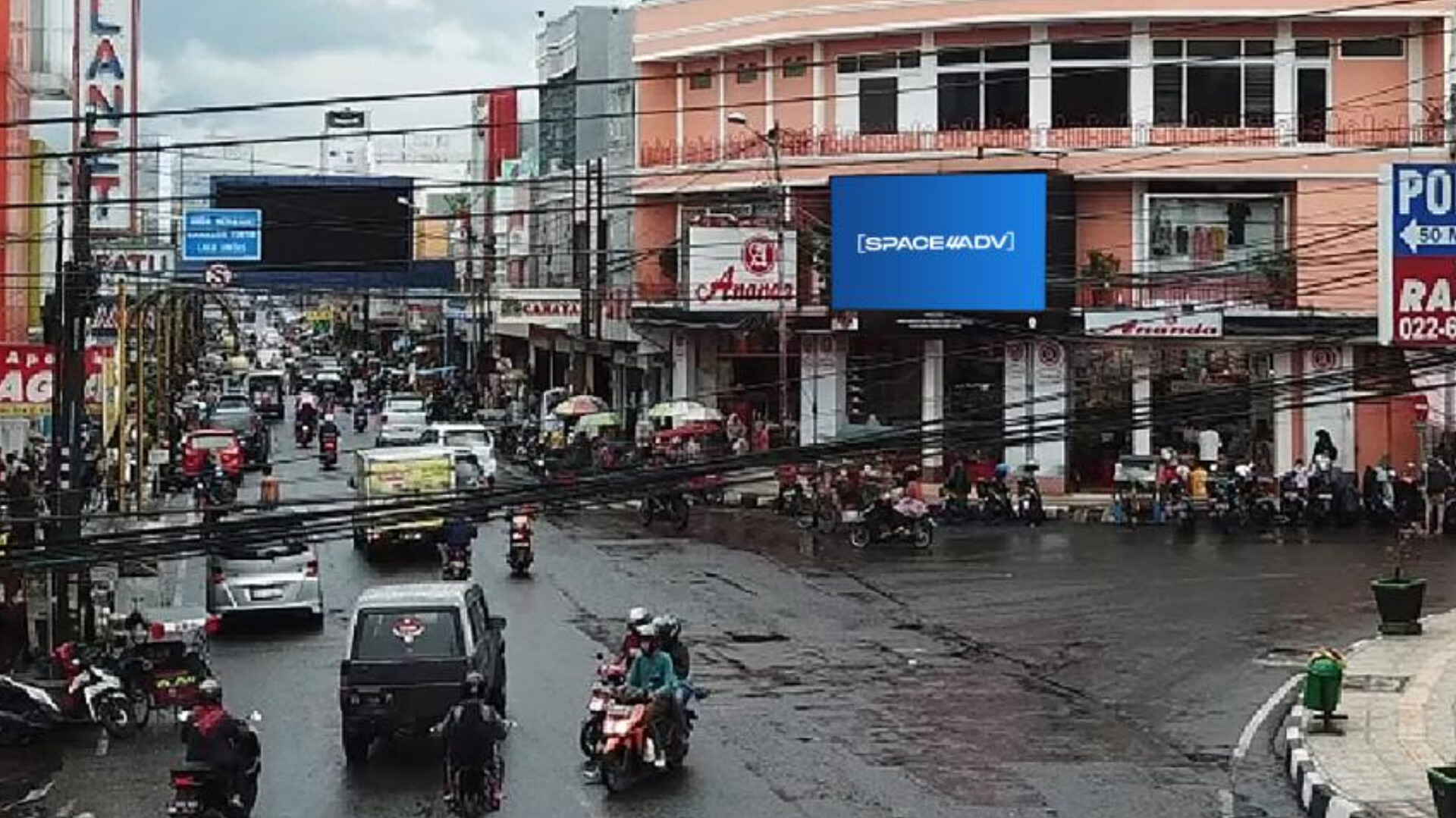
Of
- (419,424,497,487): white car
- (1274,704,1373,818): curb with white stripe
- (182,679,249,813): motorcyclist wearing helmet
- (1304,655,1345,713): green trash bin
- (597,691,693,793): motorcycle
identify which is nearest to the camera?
(182,679,249,813): motorcyclist wearing helmet

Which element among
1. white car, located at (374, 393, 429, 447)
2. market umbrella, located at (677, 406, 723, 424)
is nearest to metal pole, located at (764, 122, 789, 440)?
market umbrella, located at (677, 406, 723, 424)

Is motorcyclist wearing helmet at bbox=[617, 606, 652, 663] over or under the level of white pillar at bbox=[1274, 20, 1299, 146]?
under

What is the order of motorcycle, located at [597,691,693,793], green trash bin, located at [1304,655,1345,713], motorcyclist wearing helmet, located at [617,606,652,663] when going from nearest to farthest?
motorcycle, located at [597,691,693,793]
motorcyclist wearing helmet, located at [617,606,652,663]
green trash bin, located at [1304,655,1345,713]

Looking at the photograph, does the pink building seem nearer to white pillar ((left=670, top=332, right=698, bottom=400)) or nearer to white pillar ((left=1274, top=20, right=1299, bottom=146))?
white pillar ((left=1274, top=20, right=1299, bottom=146))

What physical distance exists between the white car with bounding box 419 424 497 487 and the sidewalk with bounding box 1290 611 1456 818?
27631 mm

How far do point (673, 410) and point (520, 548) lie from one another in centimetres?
1586

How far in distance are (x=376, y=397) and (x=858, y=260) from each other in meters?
42.3

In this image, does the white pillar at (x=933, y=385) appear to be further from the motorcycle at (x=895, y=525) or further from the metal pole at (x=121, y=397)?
the metal pole at (x=121, y=397)

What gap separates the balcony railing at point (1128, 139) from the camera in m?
46.6

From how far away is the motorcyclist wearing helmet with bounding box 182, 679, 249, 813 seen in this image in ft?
54.0

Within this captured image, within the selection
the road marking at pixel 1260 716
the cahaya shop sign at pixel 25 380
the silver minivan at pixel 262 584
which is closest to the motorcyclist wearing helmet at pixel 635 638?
the road marking at pixel 1260 716

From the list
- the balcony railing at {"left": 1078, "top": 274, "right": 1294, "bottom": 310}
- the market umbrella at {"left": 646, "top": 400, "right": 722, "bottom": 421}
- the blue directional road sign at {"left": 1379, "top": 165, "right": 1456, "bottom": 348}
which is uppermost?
the balcony railing at {"left": 1078, "top": 274, "right": 1294, "bottom": 310}

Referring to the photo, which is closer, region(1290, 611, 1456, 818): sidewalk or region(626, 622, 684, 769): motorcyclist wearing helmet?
region(1290, 611, 1456, 818): sidewalk

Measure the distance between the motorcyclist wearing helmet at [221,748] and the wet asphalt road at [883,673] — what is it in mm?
1110
